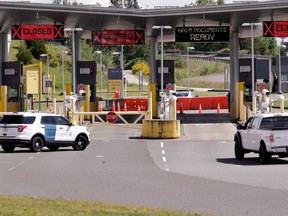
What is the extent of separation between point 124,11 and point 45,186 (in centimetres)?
3231

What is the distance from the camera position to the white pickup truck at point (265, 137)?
27984mm

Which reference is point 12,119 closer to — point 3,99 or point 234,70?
point 3,99

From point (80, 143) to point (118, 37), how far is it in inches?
772

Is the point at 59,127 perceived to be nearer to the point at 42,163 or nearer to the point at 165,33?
the point at 42,163

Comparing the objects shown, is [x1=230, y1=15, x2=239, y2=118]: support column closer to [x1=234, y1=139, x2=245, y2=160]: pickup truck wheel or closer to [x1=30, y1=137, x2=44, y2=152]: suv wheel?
[x1=30, y1=137, x2=44, y2=152]: suv wheel

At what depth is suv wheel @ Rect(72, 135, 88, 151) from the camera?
1457 inches

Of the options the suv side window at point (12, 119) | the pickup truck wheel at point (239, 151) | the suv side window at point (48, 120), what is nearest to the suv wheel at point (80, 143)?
the suv side window at point (48, 120)

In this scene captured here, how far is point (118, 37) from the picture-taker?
55875 mm

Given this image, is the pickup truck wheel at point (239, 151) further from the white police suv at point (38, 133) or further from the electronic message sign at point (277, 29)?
the electronic message sign at point (277, 29)

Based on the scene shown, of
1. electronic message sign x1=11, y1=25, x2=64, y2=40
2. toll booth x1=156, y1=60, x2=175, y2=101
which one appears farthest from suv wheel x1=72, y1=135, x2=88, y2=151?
toll booth x1=156, y1=60, x2=175, y2=101

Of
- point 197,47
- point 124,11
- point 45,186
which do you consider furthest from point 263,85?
point 197,47

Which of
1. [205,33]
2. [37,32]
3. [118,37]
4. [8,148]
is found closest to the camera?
[8,148]

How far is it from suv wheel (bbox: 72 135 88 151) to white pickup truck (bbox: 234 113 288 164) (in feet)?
26.1

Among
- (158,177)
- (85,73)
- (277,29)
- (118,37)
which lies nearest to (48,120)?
(158,177)
